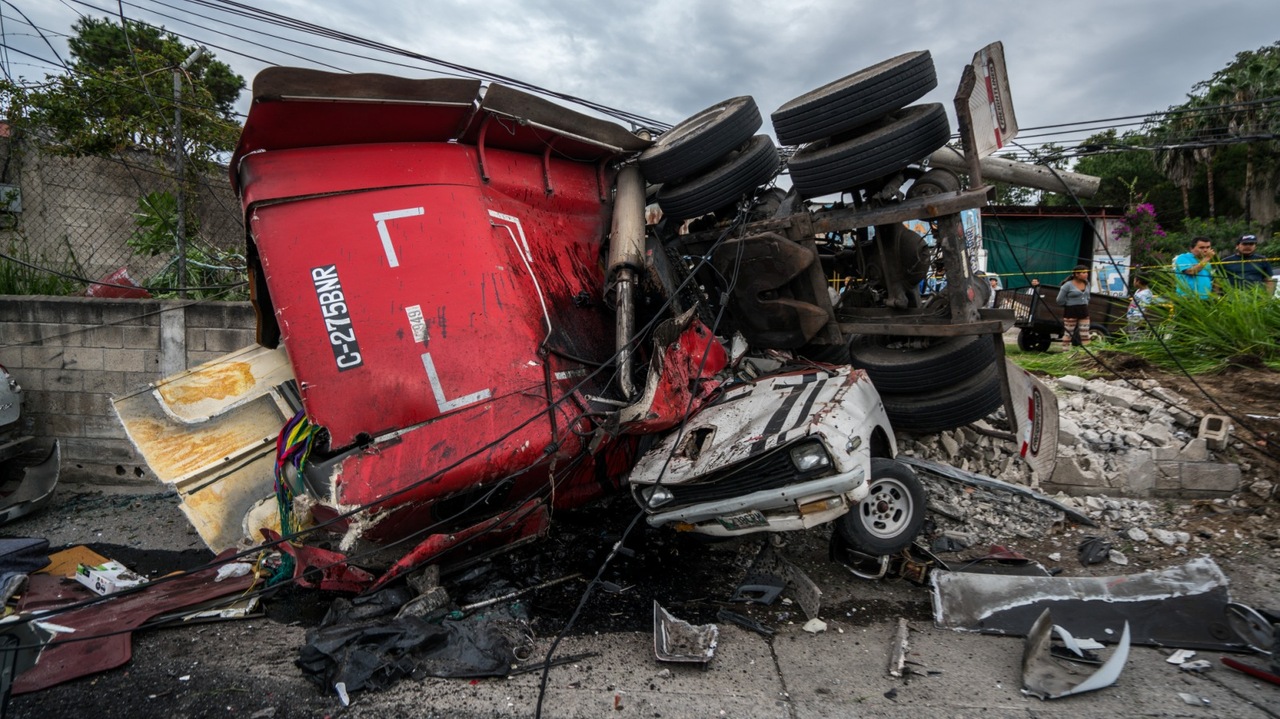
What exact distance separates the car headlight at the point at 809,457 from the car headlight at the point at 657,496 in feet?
2.34

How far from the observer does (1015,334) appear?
11.5 metres

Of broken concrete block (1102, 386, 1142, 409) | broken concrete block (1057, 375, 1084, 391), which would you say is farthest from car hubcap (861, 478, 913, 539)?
broken concrete block (1057, 375, 1084, 391)

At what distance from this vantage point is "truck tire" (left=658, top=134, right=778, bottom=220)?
15.6 feet

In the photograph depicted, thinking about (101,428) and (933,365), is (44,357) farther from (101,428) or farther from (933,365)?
(933,365)

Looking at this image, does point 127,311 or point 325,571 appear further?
point 127,311

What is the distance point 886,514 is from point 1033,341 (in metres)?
Answer: 6.38

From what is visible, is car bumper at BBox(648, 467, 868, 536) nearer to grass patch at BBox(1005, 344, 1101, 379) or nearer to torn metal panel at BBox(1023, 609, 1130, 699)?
torn metal panel at BBox(1023, 609, 1130, 699)

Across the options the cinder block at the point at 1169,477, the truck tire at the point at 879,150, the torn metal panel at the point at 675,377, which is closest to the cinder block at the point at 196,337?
the torn metal panel at the point at 675,377

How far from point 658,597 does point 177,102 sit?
589cm

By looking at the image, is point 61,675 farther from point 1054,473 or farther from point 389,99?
point 1054,473

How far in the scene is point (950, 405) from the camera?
459 centimetres

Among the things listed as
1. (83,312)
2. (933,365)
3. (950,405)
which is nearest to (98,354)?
(83,312)

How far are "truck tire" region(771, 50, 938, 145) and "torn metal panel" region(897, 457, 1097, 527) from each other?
2.30 meters

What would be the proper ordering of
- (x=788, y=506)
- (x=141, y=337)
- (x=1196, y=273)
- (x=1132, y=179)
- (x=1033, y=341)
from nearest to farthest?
1. (x=788, y=506)
2. (x=141, y=337)
3. (x=1196, y=273)
4. (x=1033, y=341)
5. (x=1132, y=179)
